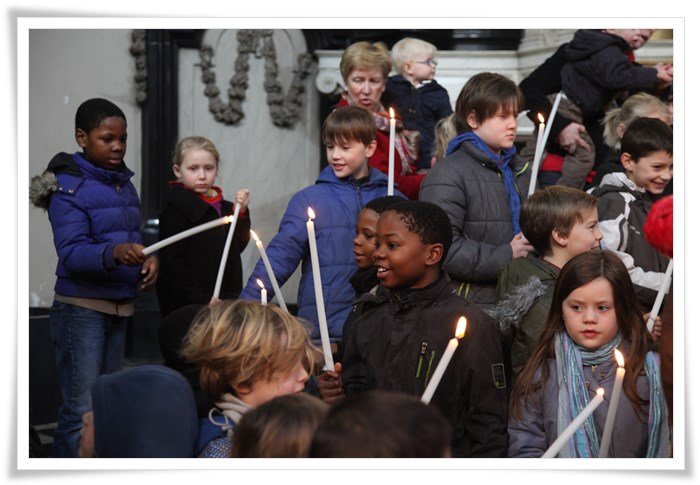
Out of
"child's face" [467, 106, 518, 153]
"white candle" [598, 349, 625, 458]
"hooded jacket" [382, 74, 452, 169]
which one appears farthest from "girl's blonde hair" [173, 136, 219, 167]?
"white candle" [598, 349, 625, 458]

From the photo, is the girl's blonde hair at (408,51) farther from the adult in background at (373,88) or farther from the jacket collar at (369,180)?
the jacket collar at (369,180)

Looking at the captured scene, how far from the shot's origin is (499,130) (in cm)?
412

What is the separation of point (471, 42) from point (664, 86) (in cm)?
134

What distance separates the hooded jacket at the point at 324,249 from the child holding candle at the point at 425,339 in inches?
21.3

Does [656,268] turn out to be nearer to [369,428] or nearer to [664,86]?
[664,86]

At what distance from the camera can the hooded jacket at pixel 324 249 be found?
3.99 m

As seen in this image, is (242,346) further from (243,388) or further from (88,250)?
(88,250)

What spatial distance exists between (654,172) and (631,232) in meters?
0.26

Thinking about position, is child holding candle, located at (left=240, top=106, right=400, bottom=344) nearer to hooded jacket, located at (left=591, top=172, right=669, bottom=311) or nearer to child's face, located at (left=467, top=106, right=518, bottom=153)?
child's face, located at (left=467, top=106, right=518, bottom=153)

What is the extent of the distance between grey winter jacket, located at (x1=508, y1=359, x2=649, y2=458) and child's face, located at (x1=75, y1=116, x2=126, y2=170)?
5.56 ft

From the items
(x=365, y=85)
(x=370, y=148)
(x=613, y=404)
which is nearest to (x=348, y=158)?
(x=370, y=148)

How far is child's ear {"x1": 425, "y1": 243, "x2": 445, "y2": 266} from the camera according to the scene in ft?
11.1

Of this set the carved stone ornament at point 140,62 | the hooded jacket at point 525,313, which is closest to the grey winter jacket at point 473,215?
the hooded jacket at point 525,313
